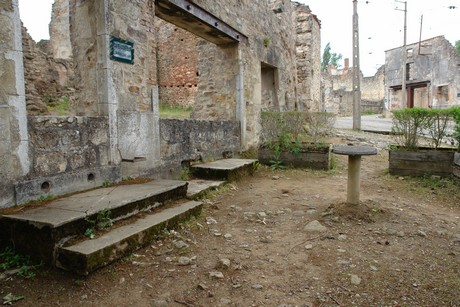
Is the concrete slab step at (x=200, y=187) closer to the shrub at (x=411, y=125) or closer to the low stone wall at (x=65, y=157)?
the low stone wall at (x=65, y=157)

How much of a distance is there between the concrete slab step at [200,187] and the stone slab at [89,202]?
47 cm

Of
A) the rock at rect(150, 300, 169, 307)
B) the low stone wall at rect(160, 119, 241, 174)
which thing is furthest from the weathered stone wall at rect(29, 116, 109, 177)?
the rock at rect(150, 300, 169, 307)

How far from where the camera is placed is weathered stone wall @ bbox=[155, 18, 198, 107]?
46.1ft

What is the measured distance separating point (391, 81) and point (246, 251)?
3086 centimetres

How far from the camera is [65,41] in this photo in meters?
15.1

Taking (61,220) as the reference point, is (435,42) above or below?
above

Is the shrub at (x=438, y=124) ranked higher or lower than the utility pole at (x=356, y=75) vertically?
lower

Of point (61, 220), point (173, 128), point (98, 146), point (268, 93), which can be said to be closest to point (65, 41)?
point (268, 93)

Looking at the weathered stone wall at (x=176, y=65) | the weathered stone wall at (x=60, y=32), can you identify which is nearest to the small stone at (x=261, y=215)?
the weathered stone wall at (x=176, y=65)

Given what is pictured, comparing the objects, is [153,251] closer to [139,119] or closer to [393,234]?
[139,119]

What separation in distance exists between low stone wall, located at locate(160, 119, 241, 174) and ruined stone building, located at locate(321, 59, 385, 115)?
2192 cm

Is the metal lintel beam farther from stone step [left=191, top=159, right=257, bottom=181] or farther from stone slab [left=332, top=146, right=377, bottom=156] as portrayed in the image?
stone slab [left=332, top=146, right=377, bottom=156]

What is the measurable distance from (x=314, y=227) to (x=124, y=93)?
2.77 m

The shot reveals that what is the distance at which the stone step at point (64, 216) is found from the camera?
7.62 feet
